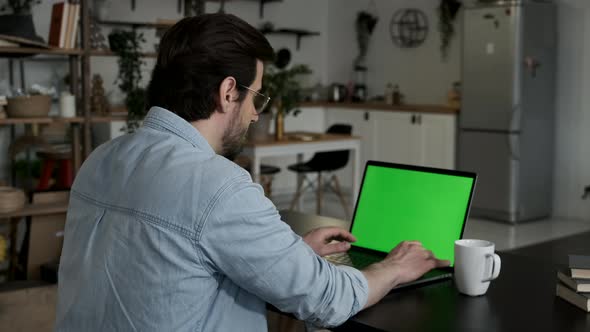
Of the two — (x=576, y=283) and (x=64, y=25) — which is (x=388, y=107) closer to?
(x=64, y=25)

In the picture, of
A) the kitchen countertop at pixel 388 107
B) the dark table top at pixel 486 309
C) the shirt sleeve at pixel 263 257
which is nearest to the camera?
the shirt sleeve at pixel 263 257

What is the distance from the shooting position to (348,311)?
1483 mm

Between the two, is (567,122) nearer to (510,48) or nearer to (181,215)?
(510,48)

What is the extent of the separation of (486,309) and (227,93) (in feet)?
2.32

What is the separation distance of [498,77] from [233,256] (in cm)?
570

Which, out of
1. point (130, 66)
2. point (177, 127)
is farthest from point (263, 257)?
point (130, 66)

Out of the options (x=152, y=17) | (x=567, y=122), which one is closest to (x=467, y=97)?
(x=567, y=122)

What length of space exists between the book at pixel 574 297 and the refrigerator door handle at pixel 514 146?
16.6ft

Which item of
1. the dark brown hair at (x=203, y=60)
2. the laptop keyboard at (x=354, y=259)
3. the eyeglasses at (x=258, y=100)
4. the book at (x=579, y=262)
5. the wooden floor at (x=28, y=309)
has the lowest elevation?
the wooden floor at (x=28, y=309)

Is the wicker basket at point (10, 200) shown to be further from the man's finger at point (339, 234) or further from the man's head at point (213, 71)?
the man's head at point (213, 71)

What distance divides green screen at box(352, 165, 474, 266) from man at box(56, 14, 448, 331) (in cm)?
49

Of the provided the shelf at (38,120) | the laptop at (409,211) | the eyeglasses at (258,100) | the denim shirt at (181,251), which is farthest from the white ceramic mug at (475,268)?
the shelf at (38,120)

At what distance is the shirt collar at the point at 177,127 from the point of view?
1.45m

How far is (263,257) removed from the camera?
1334mm
